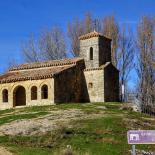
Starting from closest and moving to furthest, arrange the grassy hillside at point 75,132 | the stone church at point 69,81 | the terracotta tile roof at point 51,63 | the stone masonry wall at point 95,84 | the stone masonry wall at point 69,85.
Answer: the grassy hillside at point 75,132 → the stone masonry wall at point 69,85 → the stone church at point 69,81 → the stone masonry wall at point 95,84 → the terracotta tile roof at point 51,63

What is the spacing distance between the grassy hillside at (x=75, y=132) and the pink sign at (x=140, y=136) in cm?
610

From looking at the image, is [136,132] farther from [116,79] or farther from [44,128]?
[116,79]

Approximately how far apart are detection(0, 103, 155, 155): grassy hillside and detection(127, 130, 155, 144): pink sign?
6.10 meters

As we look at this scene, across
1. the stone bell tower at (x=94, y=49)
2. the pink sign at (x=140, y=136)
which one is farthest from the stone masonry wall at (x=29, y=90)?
the pink sign at (x=140, y=136)

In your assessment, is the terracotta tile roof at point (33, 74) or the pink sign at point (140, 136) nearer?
the pink sign at point (140, 136)

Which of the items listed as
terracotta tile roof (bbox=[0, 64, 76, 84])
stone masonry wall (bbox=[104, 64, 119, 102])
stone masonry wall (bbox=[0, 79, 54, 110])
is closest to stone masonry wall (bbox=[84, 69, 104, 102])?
stone masonry wall (bbox=[104, 64, 119, 102])

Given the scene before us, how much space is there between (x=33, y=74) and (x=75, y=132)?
18.5m

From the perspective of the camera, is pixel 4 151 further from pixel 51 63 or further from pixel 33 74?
pixel 51 63

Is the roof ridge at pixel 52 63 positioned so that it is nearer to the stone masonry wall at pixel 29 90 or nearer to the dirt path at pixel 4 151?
the stone masonry wall at pixel 29 90

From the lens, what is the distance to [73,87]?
44844mm

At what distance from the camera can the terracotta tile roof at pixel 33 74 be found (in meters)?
43.2

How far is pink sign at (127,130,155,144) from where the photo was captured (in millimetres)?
15219

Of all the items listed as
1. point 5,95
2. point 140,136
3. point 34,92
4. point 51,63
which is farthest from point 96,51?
point 140,136

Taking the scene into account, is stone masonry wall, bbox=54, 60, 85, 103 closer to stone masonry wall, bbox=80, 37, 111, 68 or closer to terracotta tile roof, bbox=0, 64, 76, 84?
terracotta tile roof, bbox=0, 64, 76, 84
